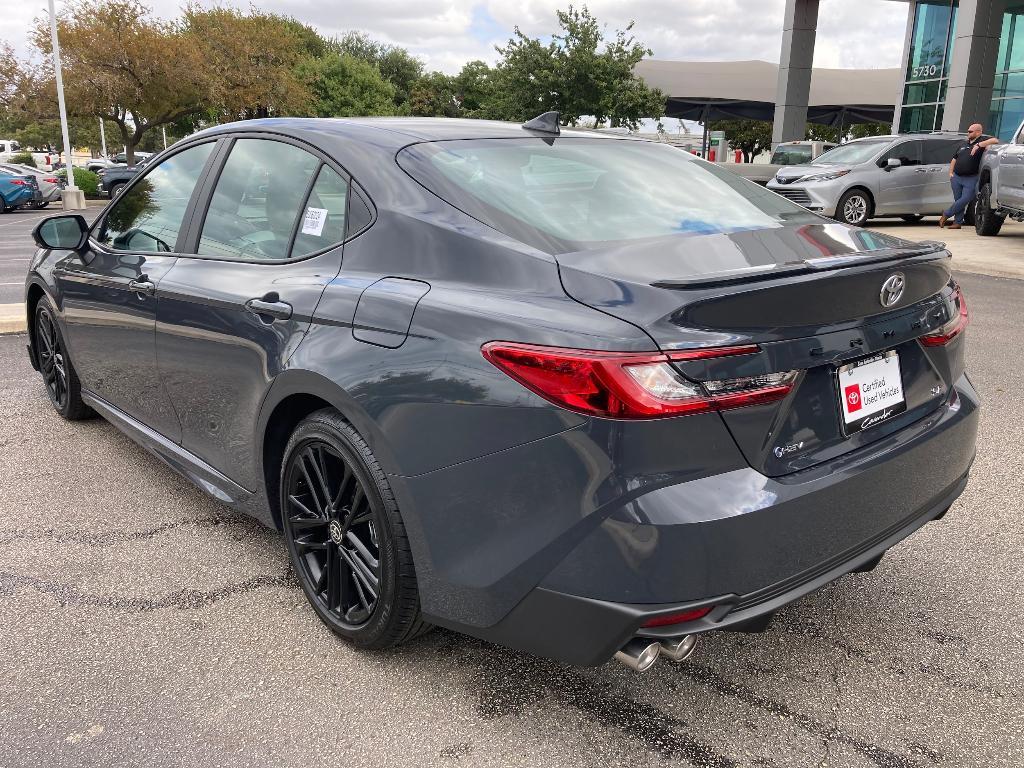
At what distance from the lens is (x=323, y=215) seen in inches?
108

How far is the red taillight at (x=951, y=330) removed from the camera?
2.45 meters

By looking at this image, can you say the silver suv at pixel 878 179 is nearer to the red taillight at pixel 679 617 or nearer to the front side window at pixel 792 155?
the front side window at pixel 792 155

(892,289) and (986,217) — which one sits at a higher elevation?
(892,289)

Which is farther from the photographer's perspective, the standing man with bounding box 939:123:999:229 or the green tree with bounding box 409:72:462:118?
the green tree with bounding box 409:72:462:118

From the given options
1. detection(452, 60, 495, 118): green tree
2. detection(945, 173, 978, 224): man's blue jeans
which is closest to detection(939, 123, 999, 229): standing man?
detection(945, 173, 978, 224): man's blue jeans

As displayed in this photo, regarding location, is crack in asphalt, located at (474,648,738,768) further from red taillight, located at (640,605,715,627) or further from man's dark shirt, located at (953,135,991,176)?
man's dark shirt, located at (953,135,991,176)

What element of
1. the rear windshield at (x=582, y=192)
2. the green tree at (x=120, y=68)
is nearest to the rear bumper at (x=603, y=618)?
the rear windshield at (x=582, y=192)

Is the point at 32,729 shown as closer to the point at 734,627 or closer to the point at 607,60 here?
the point at 734,627

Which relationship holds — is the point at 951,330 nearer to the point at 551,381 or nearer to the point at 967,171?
the point at 551,381

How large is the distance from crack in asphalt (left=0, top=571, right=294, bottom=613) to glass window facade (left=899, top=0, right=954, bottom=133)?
26920 millimetres

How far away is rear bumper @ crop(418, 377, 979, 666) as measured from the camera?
1872 millimetres

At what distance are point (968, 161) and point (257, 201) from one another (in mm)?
14631

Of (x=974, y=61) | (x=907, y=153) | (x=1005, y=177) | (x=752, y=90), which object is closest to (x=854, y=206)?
(x=907, y=153)

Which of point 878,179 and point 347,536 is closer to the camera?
point 347,536
